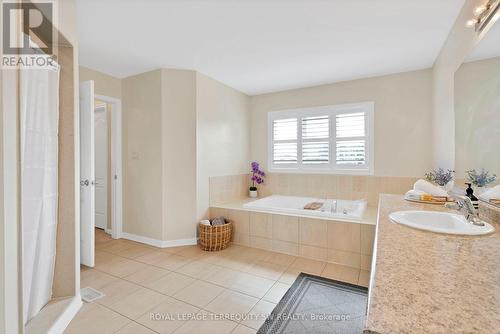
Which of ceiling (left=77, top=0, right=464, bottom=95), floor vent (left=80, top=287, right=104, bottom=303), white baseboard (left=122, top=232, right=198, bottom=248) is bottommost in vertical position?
floor vent (left=80, top=287, right=104, bottom=303)

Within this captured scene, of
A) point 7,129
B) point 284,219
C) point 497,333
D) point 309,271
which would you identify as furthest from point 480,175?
point 7,129

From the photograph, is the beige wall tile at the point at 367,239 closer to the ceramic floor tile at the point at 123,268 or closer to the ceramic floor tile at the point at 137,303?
the ceramic floor tile at the point at 137,303

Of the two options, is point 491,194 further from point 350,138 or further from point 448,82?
point 350,138

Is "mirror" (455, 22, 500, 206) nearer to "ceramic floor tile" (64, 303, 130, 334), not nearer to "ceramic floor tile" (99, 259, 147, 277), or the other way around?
"ceramic floor tile" (64, 303, 130, 334)

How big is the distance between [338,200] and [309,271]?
1428 millimetres

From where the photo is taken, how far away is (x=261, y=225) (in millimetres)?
3068

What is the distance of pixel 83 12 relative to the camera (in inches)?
75.6

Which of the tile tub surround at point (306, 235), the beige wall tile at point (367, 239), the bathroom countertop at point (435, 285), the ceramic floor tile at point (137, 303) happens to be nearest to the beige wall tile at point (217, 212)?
the tile tub surround at point (306, 235)

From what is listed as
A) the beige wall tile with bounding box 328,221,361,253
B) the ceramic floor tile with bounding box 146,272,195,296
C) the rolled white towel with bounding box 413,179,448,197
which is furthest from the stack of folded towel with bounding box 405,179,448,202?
the ceramic floor tile with bounding box 146,272,195,296

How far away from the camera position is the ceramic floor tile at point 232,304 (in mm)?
1806

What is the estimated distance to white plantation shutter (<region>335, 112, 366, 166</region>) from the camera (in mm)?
3475

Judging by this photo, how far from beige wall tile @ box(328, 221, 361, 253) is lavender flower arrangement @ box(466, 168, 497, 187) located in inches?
43.8

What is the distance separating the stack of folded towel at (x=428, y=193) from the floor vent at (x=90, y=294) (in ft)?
9.33

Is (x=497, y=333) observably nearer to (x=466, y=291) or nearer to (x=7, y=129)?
(x=466, y=291)
